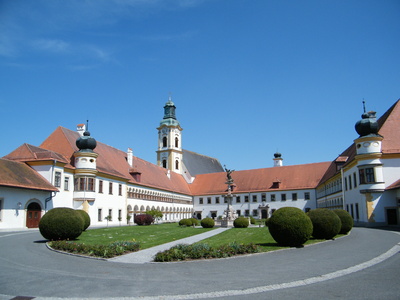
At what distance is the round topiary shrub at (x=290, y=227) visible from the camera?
1622 centimetres

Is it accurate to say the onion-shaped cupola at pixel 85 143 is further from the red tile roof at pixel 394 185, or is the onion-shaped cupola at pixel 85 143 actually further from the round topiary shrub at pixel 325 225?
the red tile roof at pixel 394 185

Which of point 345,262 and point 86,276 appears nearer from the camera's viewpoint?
point 86,276

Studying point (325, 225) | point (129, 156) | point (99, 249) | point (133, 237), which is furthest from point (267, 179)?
point (99, 249)

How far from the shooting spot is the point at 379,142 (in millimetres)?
35094

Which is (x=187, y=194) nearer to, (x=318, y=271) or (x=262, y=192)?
(x=262, y=192)

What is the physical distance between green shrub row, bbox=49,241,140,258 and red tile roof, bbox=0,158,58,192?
1492 centimetres

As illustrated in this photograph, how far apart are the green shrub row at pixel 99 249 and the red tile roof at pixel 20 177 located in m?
14.9

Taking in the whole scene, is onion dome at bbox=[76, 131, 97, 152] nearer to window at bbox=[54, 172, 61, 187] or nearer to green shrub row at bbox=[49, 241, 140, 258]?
window at bbox=[54, 172, 61, 187]

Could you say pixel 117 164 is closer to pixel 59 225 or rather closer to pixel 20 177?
pixel 20 177

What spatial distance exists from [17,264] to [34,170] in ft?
79.1

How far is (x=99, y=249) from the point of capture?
48.9 feet

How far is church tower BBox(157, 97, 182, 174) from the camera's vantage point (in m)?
76.4

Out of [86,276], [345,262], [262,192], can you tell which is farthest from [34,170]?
[262,192]

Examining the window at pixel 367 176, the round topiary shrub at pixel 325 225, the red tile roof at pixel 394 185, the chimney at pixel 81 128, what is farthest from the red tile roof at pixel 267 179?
the round topiary shrub at pixel 325 225
